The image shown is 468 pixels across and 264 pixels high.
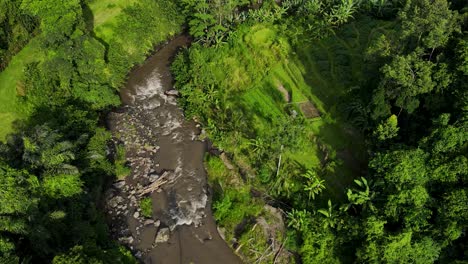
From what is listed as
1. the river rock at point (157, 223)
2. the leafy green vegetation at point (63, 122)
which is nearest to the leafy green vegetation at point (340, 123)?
the river rock at point (157, 223)

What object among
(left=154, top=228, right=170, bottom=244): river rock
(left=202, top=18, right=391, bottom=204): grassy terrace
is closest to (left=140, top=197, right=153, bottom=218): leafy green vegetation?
(left=154, top=228, right=170, bottom=244): river rock

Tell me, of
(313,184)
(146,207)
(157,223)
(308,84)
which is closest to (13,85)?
(146,207)

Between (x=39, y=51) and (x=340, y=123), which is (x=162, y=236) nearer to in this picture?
(x=340, y=123)

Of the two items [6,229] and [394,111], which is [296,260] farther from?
[6,229]

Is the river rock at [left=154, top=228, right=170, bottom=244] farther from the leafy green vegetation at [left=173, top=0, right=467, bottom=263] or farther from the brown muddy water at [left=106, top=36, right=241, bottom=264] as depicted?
the leafy green vegetation at [left=173, top=0, right=467, bottom=263]

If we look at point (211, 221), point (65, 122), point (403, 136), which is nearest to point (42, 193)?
point (65, 122)

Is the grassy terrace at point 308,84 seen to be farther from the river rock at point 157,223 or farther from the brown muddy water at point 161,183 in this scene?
the river rock at point 157,223
